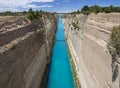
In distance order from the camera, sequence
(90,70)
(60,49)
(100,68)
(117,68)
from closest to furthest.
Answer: (117,68) → (100,68) → (90,70) → (60,49)

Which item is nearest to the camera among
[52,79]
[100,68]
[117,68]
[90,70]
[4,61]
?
[117,68]

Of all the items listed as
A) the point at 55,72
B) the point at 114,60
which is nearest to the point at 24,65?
the point at 114,60

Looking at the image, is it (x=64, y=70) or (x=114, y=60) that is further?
(x=64, y=70)

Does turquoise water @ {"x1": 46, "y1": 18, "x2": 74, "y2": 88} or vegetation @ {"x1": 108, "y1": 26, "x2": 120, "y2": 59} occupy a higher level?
vegetation @ {"x1": 108, "y1": 26, "x2": 120, "y2": 59}

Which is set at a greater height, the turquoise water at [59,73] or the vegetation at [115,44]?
the vegetation at [115,44]

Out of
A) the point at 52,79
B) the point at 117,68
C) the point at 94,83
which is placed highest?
the point at 117,68

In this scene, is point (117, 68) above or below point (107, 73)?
above

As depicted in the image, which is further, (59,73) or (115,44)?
(59,73)

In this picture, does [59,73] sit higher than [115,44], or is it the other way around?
[115,44]

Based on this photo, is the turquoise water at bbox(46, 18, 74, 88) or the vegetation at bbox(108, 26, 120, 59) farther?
the turquoise water at bbox(46, 18, 74, 88)

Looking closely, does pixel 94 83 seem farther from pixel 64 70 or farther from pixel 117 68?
pixel 64 70

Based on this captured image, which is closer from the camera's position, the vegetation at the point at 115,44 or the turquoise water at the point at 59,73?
the vegetation at the point at 115,44
